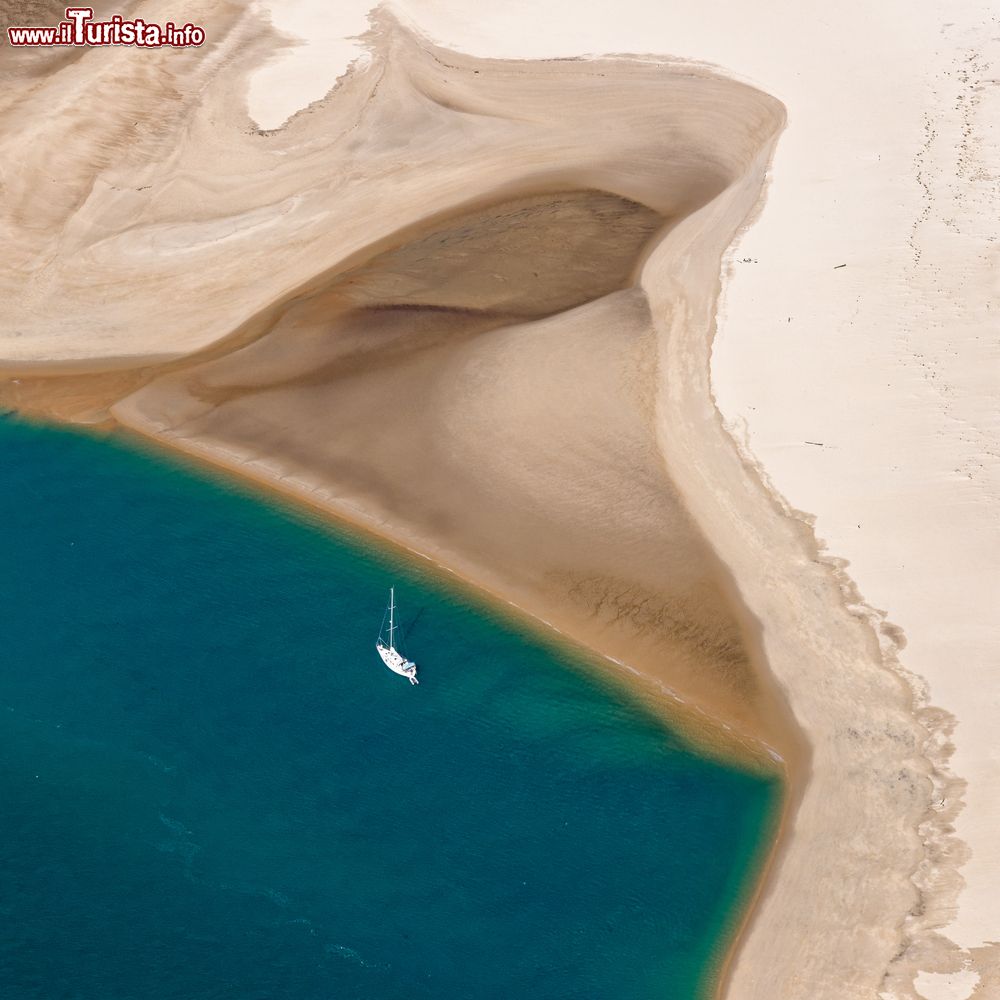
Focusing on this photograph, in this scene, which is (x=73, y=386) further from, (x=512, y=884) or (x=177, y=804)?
(x=512, y=884)

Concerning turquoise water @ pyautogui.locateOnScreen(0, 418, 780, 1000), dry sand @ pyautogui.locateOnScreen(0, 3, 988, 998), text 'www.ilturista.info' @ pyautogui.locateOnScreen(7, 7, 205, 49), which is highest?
text 'www.ilturista.info' @ pyautogui.locateOnScreen(7, 7, 205, 49)

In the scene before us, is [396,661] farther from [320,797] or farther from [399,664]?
[320,797]

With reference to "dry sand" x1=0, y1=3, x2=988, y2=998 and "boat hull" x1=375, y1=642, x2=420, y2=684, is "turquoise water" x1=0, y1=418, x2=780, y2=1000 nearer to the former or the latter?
"boat hull" x1=375, y1=642, x2=420, y2=684

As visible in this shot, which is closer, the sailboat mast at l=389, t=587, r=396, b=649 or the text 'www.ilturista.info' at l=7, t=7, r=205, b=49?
the sailboat mast at l=389, t=587, r=396, b=649

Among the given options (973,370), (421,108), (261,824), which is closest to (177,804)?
(261,824)

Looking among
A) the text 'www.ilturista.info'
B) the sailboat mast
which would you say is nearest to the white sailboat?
the sailboat mast

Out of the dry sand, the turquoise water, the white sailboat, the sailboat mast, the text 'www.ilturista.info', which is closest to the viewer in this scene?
the turquoise water
